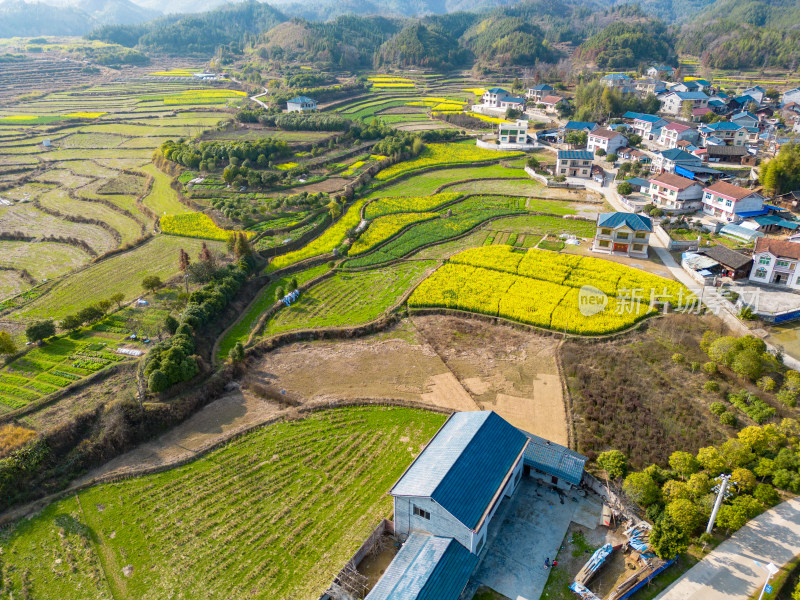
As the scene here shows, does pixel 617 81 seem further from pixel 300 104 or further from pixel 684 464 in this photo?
pixel 684 464

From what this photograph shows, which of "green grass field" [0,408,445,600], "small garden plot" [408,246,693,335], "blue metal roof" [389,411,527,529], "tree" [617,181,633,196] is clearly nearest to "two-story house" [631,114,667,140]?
"tree" [617,181,633,196]

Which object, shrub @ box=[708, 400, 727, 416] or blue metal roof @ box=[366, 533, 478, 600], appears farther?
shrub @ box=[708, 400, 727, 416]

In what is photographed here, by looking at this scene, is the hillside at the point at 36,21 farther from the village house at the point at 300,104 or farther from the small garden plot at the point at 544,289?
the small garden plot at the point at 544,289

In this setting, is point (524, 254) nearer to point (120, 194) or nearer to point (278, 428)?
point (278, 428)

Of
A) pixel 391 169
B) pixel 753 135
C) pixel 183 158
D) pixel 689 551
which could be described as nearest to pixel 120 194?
pixel 183 158

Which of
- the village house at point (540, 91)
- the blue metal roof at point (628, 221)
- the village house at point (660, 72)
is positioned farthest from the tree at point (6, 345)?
the village house at point (660, 72)

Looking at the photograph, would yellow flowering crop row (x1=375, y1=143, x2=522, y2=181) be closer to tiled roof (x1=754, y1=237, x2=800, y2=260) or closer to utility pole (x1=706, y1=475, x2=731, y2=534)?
tiled roof (x1=754, y1=237, x2=800, y2=260)
